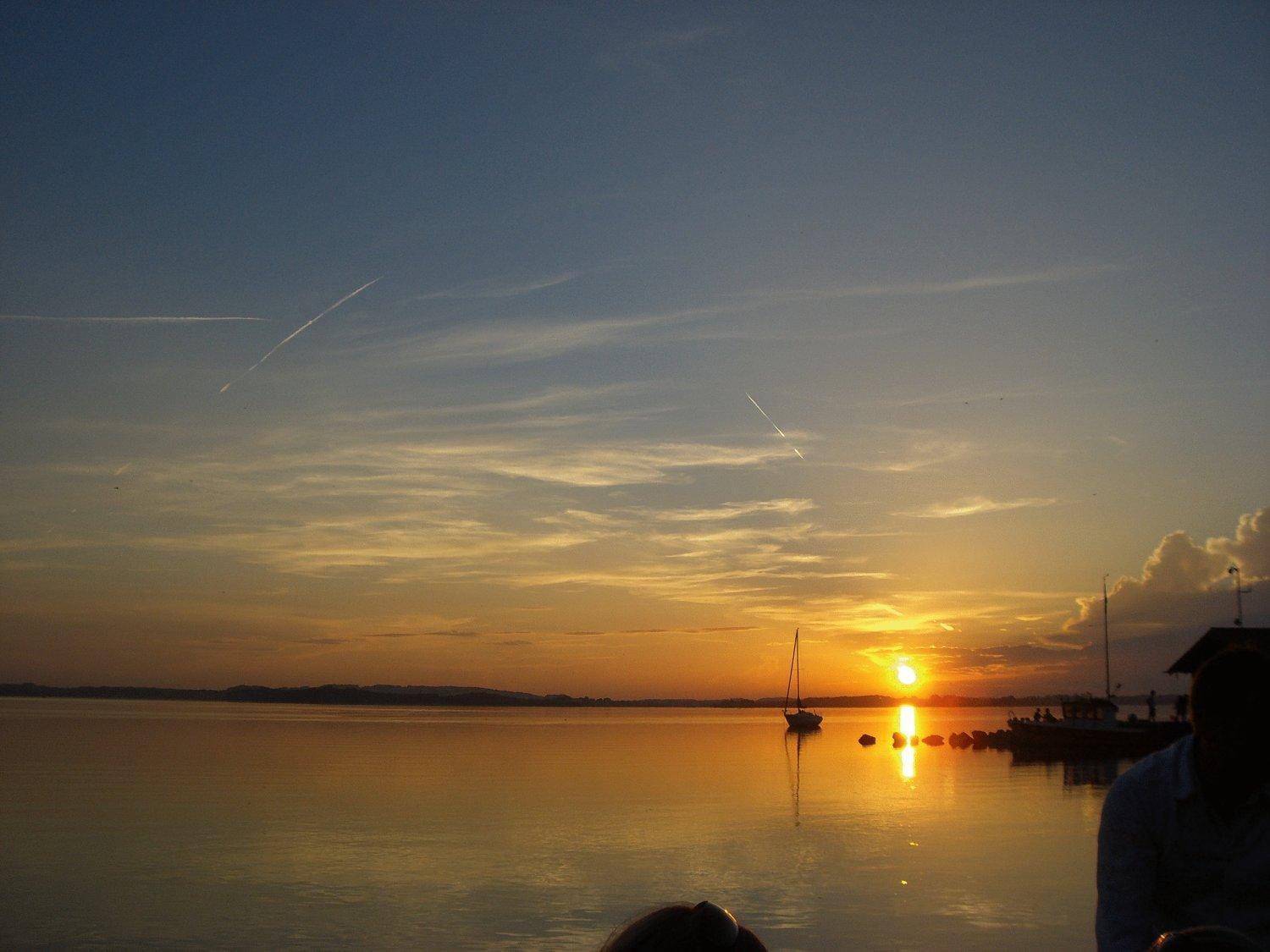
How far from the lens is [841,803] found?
4231 centimetres

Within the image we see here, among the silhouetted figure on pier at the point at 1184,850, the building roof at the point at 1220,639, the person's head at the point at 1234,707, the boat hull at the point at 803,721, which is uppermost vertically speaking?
the building roof at the point at 1220,639

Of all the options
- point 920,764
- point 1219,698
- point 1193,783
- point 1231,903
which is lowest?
point 920,764

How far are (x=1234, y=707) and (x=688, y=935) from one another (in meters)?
1.79

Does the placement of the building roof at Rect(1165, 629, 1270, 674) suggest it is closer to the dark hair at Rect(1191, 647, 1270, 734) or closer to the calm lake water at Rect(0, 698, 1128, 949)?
the calm lake water at Rect(0, 698, 1128, 949)

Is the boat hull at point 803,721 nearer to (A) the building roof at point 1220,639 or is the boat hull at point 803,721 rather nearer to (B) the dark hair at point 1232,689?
(A) the building roof at point 1220,639

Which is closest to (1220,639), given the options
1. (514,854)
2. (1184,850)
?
(514,854)

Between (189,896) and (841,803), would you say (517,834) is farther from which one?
(841,803)

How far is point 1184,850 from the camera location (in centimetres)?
317

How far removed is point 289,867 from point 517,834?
731 cm

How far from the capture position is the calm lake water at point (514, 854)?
61.1 ft

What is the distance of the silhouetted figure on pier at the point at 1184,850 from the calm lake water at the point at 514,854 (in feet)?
25.0

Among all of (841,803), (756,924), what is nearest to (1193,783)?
(756,924)

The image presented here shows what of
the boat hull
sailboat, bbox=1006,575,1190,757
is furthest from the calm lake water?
the boat hull

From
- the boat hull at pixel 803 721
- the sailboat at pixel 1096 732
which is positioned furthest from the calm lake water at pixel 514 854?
the boat hull at pixel 803 721
